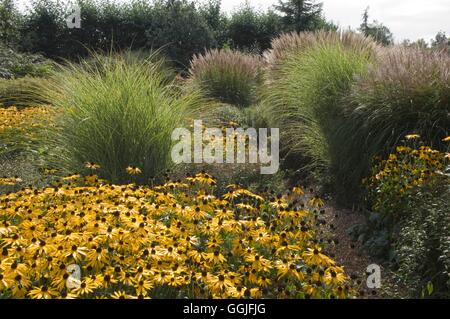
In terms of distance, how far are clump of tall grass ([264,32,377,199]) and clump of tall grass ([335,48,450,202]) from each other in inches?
9.5

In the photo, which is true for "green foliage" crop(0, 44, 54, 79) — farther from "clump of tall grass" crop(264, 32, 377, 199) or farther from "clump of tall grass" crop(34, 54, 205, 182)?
"clump of tall grass" crop(34, 54, 205, 182)

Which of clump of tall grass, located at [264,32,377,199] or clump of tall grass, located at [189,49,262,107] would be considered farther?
clump of tall grass, located at [189,49,262,107]

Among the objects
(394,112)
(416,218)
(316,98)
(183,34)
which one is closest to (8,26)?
(183,34)

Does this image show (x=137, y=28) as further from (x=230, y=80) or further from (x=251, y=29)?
(x=230, y=80)

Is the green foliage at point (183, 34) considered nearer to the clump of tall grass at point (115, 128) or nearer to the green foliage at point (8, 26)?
the green foliage at point (8, 26)

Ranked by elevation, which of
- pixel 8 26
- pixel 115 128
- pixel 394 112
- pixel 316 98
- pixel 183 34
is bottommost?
pixel 115 128

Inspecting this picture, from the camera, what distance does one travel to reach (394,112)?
5.46m

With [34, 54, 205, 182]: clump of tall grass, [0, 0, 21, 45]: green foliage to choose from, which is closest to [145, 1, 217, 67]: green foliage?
[0, 0, 21, 45]: green foliage

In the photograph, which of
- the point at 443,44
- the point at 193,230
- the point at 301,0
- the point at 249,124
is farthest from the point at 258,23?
the point at 193,230

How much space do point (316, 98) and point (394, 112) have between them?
1.45 m

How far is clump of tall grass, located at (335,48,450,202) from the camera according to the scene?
5320 millimetres

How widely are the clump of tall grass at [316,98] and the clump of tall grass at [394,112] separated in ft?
0.79

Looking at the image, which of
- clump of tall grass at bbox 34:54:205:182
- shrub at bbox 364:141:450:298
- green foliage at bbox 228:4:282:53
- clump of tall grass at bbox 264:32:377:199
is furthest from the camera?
green foliage at bbox 228:4:282:53

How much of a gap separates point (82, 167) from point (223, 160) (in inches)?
62.7
